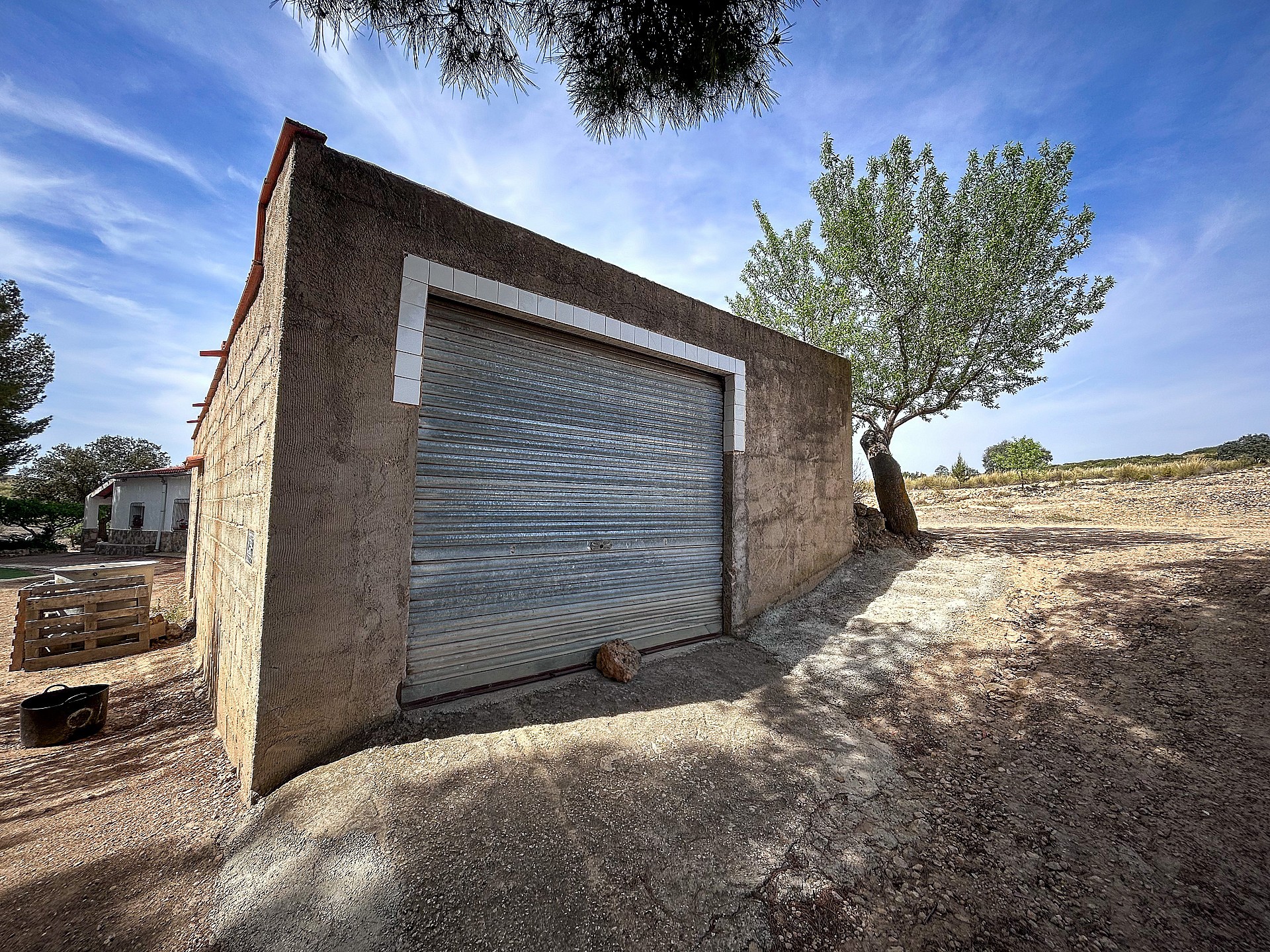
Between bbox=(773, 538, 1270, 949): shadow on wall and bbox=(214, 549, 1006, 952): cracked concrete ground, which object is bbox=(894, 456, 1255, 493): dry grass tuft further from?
bbox=(214, 549, 1006, 952): cracked concrete ground

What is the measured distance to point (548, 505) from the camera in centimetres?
413

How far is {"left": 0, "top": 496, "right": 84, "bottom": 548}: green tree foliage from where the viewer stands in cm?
1888

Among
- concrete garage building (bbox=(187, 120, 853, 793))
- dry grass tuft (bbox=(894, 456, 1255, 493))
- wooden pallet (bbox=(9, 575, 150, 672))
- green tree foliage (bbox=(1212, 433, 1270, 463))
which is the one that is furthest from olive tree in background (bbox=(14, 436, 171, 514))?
green tree foliage (bbox=(1212, 433, 1270, 463))

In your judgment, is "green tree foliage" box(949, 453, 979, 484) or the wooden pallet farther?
"green tree foliage" box(949, 453, 979, 484)

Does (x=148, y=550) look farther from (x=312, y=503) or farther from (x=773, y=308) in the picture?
(x=773, y=308)

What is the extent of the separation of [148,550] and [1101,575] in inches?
1067

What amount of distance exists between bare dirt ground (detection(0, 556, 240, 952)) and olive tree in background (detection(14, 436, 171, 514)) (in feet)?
95.5

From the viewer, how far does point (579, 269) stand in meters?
4.24

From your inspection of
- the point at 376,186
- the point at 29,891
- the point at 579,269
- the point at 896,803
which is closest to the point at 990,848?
the point at 896,803

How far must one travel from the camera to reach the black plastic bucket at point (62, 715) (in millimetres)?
3438

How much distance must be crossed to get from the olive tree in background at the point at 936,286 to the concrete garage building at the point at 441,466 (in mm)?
5103

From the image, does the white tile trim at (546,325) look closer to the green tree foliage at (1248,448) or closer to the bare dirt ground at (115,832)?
the bare dirt ground at (115,832)

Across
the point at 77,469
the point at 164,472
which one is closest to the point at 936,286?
the point at 164,472

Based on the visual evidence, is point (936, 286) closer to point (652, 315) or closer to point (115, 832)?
point (652, 315)
